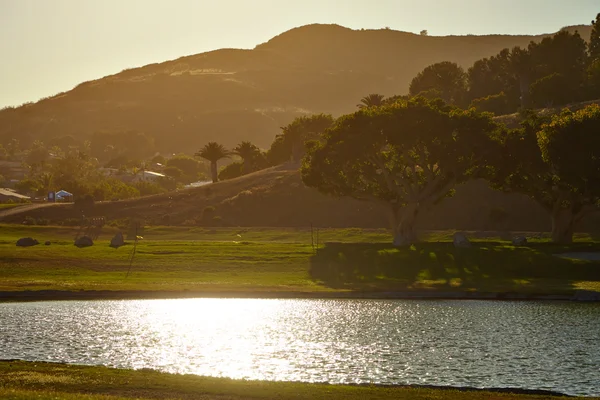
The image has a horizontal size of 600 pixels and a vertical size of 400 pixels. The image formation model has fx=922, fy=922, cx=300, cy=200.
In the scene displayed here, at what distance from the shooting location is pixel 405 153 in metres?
109

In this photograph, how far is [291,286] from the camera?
7869 cm

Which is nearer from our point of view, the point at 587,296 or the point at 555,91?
the point at 587,296

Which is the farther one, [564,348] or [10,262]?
[10,262]

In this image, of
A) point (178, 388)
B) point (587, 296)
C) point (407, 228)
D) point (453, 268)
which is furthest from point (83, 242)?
point (178, 388)

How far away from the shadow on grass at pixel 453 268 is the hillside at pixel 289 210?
3952 centimetres

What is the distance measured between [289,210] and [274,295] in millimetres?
86513

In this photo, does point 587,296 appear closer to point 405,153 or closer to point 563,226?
point 563,226

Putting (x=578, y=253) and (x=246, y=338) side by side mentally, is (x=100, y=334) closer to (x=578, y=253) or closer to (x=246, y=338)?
(x=246, y=338)

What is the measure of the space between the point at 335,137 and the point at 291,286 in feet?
115

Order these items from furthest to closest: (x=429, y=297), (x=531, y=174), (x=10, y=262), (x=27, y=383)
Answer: (x=531, y=174)
(x=10, y=262)
(x=429, y=297)
(x=27, y=383)

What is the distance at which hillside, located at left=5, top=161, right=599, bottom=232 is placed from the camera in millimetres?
142500

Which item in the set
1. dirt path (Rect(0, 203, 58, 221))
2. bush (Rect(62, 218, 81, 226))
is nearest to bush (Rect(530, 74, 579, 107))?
bush (Rect(62, 218, 81, 226))

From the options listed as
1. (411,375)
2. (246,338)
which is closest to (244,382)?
(411,375)

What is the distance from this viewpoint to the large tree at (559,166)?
98.5 metres
